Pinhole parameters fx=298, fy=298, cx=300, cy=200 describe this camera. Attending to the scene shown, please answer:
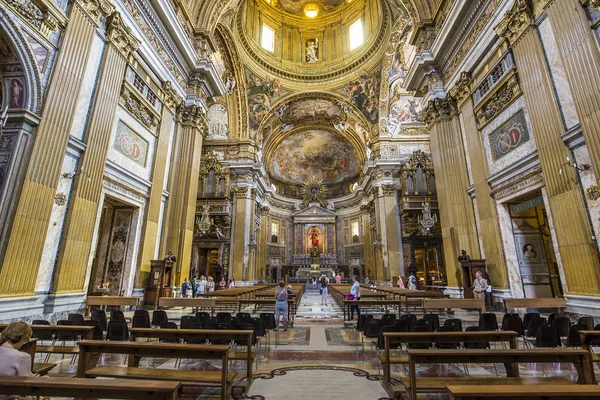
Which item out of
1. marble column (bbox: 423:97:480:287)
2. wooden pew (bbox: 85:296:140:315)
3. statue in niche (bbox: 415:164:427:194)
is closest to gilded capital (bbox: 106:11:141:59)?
wooden pew (bbox: 85:296:140:315)

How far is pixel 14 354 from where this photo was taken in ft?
6.44

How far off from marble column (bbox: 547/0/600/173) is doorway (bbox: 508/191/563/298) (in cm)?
251

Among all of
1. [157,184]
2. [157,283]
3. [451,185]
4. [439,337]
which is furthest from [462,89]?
[157,283]

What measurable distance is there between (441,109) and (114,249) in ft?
40.0

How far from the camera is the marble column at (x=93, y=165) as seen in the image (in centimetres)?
625

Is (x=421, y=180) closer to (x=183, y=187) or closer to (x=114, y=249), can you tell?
(x=183, y=187)

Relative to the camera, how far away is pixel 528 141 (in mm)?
7449

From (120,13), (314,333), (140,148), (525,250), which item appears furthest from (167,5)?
(525,250)

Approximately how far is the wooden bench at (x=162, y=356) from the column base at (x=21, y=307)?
3522mm

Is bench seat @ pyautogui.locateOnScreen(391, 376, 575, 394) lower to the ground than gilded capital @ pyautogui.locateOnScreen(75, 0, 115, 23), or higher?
lower

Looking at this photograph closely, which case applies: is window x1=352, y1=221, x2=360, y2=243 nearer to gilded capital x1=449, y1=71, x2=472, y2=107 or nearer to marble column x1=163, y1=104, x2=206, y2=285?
gilded capital x1=449, y1=71, x2=472, y2=107

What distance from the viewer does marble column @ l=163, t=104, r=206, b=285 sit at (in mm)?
10672

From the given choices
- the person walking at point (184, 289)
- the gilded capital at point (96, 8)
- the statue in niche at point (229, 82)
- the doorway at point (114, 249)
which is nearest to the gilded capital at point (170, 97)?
the gilded capital at point (96, 8)

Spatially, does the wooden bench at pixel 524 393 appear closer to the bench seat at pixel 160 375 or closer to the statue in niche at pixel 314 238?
the bench seat at pixel 160 375
